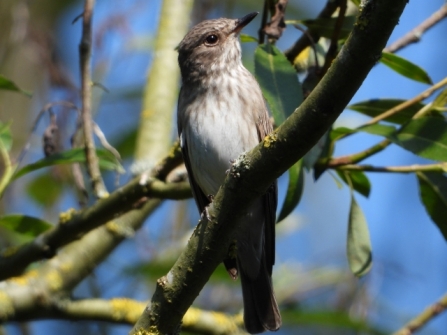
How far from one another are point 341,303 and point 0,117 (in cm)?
370

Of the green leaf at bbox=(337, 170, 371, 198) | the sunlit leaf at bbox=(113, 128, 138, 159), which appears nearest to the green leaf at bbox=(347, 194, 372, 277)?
the green leaf at bbox=(337, 170, 371, 198)

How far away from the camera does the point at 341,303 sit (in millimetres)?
5613

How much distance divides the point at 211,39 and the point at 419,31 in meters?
1.45

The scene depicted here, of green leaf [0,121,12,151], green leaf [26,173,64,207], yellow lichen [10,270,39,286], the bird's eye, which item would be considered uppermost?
the bird's eye

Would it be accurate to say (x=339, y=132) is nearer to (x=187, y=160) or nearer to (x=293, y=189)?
(x=293, y=189)

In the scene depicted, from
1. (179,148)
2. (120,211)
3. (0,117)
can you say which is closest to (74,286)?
(120,211)

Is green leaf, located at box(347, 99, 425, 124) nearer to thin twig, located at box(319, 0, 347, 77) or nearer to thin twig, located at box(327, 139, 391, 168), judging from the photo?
thin twig, located at box(327, 139, 391, 168)

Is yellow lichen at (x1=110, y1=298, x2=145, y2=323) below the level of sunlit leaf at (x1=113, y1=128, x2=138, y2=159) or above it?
below

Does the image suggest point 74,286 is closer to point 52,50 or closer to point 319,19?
point 319,19

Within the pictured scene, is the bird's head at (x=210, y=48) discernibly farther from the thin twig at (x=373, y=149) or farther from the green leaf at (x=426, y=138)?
the green leaf at (x=426, y=138)

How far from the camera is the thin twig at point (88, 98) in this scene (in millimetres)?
3838

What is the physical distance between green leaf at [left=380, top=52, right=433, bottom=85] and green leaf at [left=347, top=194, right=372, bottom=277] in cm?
77

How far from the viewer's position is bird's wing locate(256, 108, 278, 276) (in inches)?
169

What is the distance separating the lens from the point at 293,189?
3744 mm
